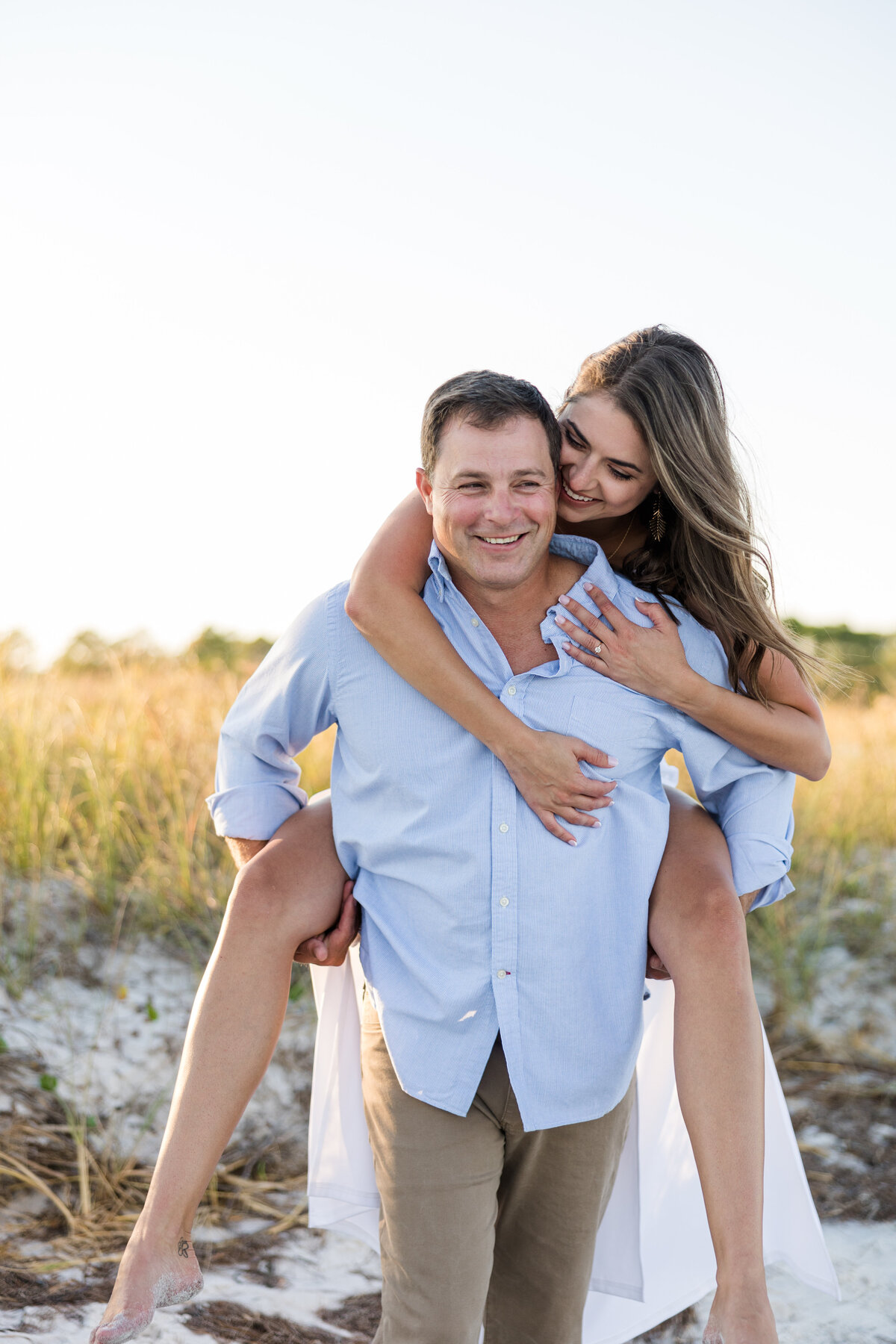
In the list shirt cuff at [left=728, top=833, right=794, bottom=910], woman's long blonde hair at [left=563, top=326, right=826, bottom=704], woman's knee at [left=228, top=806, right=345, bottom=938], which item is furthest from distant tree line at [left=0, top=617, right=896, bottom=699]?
woman's knee at [left=228, top=806, right=345, bottom=938]

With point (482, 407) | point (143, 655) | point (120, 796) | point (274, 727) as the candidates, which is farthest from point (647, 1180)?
point (143, 655)

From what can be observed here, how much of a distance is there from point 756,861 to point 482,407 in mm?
1172

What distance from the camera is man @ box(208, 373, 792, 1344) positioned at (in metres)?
2.21

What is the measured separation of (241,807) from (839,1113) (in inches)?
128

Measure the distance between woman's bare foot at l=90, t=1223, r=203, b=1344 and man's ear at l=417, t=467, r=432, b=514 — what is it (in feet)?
5.30

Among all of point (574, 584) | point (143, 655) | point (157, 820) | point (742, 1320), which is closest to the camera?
point (742, 1320)

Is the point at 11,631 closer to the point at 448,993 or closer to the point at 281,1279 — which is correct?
the point at 281,1279

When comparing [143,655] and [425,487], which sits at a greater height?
[425,487]

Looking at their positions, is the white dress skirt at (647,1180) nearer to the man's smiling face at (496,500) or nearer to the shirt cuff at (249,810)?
the shirt cuff at (249,810)

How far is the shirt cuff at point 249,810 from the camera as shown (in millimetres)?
2510

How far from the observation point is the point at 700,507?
8.55 ft

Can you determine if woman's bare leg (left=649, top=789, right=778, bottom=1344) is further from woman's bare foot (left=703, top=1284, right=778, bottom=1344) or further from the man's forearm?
the man's forearm

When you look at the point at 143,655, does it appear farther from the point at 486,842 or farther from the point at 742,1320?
the point at 742,1320

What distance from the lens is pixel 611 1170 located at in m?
2.42
